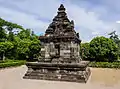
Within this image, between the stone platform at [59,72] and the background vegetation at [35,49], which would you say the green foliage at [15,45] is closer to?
the background vegetation at [35,49]

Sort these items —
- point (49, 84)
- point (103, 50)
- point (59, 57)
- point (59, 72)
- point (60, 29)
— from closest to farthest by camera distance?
1. point (49, 84)
2. point (59, 72)
3. point (59, 57)
4. point (60, 29)
5. point (103, 50)

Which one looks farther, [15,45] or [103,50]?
[15,45]

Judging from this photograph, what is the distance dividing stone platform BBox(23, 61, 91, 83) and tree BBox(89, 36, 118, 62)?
18.4 metres

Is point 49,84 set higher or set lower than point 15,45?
lower

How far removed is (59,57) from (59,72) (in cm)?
148

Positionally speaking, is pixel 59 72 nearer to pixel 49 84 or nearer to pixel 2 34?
pixel 49 84

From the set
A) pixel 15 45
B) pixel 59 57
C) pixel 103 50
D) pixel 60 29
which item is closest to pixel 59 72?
pixel 59 57

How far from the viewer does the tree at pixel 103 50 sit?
1137 inches

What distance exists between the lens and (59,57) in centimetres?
1246

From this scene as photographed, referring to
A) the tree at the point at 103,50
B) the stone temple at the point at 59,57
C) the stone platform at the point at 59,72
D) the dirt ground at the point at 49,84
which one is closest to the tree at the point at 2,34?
the tree at the point at 103,50

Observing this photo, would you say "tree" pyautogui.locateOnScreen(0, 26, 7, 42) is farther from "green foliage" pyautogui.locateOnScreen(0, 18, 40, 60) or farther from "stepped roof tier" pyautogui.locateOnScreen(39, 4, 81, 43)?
"stepped roof tier" pyautogui.locateOnScreen(39, 4, 81, 43)

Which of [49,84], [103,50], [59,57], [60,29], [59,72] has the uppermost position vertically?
[60,29]

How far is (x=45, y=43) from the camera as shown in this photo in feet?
42.8

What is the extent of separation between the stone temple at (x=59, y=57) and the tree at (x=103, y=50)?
55.8 ft
